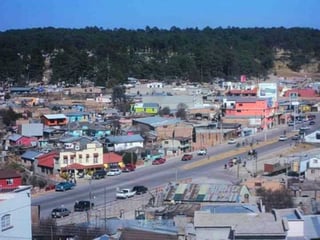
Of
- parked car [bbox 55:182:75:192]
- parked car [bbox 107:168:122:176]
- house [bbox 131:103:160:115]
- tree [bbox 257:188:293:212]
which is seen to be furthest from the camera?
house [bbox 131:103:160:115]

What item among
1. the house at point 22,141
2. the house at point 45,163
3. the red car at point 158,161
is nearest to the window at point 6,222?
the house at point 45,163

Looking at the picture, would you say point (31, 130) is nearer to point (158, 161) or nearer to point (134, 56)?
point (158, 161)

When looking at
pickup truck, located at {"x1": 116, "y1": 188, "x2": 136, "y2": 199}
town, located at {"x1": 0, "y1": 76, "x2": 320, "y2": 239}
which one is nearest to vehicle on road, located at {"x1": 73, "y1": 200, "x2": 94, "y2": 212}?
town, located at {"x1": 0, "y1": 76, "x2": 320, "y2": 239}

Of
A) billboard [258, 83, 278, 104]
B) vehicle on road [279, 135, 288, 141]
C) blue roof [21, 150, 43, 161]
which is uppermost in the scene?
billboard [258, 83, 278, 104]

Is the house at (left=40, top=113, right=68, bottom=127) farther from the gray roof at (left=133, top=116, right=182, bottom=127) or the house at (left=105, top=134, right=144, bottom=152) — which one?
the house at (left=105, top=134, right=144, bottom=152)

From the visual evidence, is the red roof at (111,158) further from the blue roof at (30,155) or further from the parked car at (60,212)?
the parked car at (60,212)

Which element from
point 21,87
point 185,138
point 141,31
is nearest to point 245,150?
point 185,138
